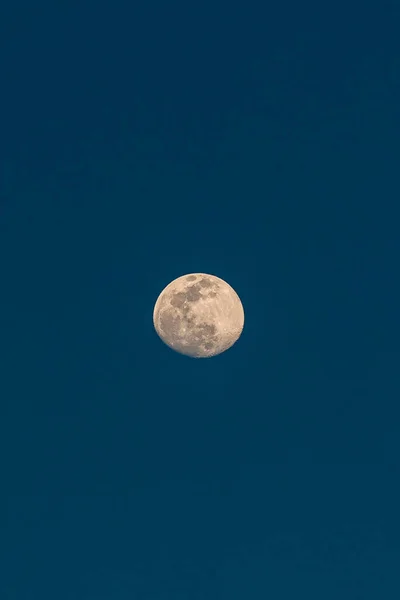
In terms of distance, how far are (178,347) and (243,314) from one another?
268 inches

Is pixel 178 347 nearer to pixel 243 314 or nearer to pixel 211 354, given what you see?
pixel 211 354

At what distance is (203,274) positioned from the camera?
66.4 m

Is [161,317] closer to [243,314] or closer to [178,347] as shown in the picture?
[178,347]

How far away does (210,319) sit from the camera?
208ft

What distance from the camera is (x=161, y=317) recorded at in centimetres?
6456

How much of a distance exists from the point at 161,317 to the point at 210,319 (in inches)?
149

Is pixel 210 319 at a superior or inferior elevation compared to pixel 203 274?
inferior

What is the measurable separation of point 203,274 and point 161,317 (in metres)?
4.87

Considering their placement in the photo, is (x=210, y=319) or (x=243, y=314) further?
(x=243, y=314)

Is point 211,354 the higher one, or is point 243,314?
point 243,314

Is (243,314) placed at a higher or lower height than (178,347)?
higher

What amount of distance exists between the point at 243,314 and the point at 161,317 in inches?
283

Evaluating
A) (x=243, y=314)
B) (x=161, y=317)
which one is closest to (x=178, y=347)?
(x=161, y=317)

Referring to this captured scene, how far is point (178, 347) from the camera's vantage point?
64125 millimetres
